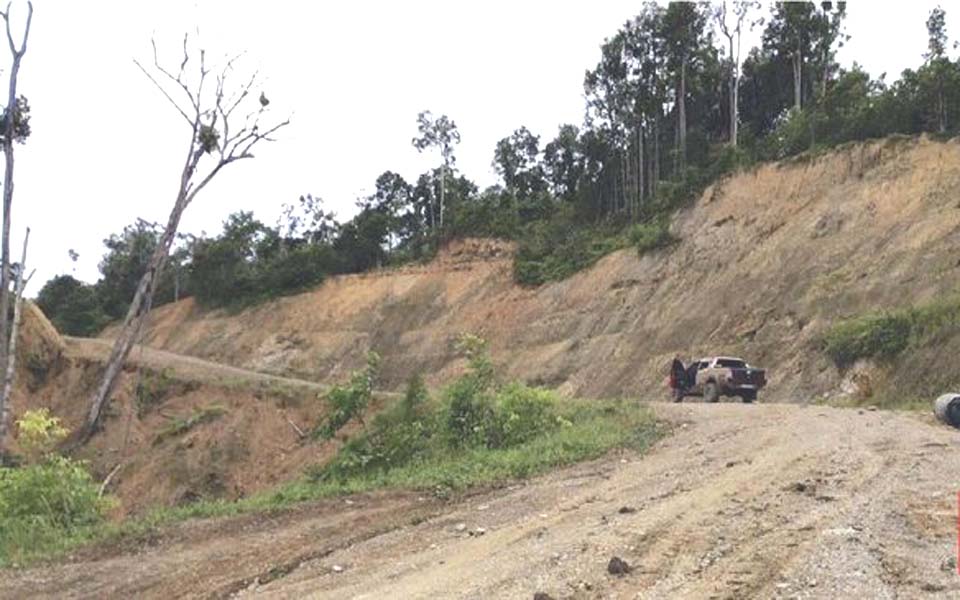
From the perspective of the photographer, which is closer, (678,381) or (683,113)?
(678,381)

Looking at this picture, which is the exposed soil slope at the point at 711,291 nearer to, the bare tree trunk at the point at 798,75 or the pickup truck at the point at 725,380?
the pickup truck at the point at 725,380

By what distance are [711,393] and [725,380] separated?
67 cm

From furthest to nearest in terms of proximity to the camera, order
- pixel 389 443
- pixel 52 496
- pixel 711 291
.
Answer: pixel 711 291, pixel 389 443, pixel 52 496

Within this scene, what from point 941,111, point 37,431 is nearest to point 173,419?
point 37,431

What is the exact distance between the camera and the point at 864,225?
3328 cm

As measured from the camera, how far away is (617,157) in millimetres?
60594

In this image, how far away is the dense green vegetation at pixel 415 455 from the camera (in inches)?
471

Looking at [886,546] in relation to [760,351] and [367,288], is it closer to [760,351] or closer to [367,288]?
[760,351]

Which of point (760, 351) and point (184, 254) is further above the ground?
point (184, 254)

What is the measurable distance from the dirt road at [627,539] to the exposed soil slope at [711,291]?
55.0 ft

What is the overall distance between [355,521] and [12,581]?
3.51m

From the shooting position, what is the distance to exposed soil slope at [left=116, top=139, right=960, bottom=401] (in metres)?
30.5

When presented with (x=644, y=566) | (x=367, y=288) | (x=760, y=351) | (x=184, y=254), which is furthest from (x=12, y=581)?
(x=184, y=254)

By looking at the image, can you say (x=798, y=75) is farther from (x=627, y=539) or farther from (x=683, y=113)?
(x=627, y=539)
